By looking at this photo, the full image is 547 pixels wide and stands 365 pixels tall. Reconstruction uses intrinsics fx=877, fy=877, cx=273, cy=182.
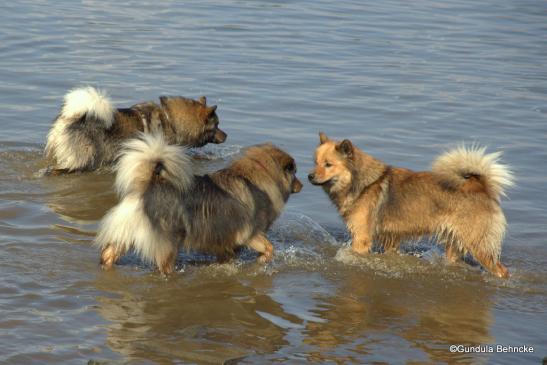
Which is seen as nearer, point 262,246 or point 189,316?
point 189,316

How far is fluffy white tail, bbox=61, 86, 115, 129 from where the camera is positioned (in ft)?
30.5

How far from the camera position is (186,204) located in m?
6.97

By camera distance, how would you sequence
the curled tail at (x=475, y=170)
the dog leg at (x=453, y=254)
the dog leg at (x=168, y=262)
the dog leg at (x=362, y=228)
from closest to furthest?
the dog leg at (x=168, y=262) < the curled tail at (x=475, y=170) < the dog leg at (x=362, y=228) < the dog leg at (x=453, y=254)

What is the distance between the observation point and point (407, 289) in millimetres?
7383

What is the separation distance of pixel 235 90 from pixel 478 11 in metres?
9.49

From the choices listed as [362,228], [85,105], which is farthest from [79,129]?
[362,228]

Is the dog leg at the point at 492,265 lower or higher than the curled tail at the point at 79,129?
lower

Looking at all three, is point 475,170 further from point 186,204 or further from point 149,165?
point 149,165

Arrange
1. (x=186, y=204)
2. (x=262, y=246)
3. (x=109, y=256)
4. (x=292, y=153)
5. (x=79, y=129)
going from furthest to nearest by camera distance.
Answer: (x=292, y=153) → (x=79, y=129) → (x=262, y=246) → (x=109, y=256) → (x=186, y=204)

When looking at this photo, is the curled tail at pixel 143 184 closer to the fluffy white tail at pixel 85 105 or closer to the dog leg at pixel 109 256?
the dog leg at pixel 109 256

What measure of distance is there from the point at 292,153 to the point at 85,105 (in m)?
2.68

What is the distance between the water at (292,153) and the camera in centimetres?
620

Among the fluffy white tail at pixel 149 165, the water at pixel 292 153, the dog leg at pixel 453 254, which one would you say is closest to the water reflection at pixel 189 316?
the water at pixel 292 153

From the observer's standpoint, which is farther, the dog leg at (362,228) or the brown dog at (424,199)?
the dog leg at (362,228)
